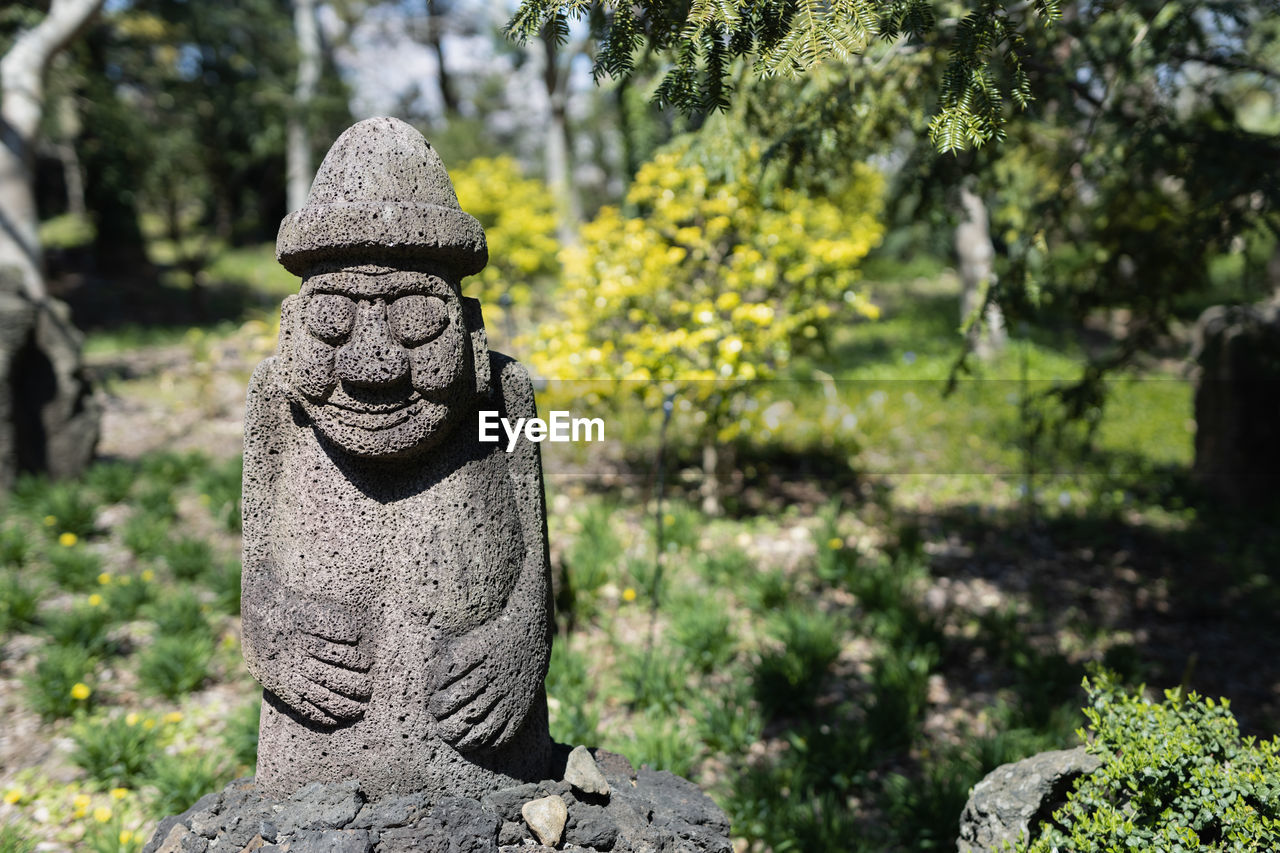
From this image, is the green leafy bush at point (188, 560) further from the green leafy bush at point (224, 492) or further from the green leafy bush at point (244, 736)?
the green leafy bush at point (244, 736)

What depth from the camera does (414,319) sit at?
186 centimetres

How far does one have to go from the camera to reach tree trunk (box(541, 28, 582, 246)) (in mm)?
12984

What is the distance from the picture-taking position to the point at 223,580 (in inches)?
170

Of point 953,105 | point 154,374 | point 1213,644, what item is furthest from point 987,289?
point 154,374

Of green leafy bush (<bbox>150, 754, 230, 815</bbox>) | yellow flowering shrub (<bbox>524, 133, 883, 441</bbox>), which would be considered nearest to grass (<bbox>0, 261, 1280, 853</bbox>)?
green leafy bush (<bbox>150, 754, 230, 815</bbox>)

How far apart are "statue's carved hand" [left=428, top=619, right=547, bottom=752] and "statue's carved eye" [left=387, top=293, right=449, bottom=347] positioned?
0.74 meters

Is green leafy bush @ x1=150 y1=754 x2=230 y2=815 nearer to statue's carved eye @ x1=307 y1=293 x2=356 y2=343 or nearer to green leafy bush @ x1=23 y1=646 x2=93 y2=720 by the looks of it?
green leafy bush @ x1=23 y1=646 x2=93 y2=720

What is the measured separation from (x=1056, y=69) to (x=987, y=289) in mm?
1046

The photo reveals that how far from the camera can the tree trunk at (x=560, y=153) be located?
13.0 metres

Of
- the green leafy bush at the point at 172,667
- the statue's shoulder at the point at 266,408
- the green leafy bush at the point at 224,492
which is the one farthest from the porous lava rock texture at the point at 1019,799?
the green leafy bush at the point at 224,492

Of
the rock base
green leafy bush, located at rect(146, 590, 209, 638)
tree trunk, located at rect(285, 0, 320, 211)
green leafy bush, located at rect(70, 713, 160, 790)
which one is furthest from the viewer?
tree trunk, located at rect(285, 0, 320, 211)

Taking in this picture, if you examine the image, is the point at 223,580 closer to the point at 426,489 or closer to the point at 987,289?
the point at 426,489

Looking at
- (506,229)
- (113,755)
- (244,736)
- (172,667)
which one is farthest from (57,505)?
(506,229)

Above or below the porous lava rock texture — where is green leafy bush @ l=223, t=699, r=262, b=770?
below
